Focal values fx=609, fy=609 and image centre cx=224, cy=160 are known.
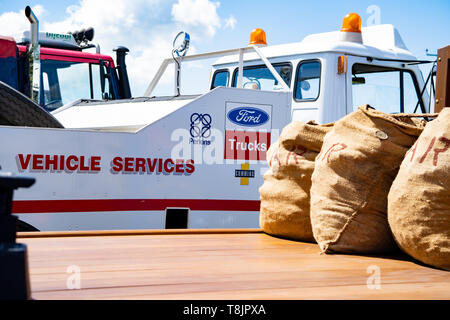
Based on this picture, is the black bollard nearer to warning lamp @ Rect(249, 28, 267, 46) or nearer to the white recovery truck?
the white recovery truck

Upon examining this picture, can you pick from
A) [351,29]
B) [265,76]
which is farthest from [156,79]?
[351,29]

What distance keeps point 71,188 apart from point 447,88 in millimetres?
2571

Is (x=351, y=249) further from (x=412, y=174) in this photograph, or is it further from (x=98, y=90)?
(x=98, y=90)

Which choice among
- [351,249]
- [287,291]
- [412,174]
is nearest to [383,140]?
[412,174]

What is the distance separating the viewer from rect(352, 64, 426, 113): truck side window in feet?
21.4

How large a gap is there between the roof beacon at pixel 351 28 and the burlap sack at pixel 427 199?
4.41 meters

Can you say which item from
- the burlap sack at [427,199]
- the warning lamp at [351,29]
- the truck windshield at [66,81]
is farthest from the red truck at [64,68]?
the burlap sack at [427,199]

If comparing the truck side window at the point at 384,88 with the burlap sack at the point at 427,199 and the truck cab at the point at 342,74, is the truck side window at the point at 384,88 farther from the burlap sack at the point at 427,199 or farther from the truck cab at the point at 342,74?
the burlap sack at the point at 427,199

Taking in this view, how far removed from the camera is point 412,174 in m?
2.36

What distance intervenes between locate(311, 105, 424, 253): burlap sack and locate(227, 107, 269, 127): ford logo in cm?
226

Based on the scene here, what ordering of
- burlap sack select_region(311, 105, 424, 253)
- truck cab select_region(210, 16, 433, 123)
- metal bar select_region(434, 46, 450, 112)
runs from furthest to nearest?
truck cab select_region(210, 16, 433, 123)
metal bar select_region(434, 46, 450, 112)
burlap sack select_region(311, 105, 424, 253)

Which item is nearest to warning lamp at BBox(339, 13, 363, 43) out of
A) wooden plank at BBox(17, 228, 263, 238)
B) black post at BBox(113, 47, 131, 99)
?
black post at BBox(113, 47, 131, 99)

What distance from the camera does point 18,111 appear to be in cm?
424

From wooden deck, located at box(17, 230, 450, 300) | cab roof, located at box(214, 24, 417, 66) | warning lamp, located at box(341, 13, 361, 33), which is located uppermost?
warning lamp, located at box(341, 13, 361, 33)
